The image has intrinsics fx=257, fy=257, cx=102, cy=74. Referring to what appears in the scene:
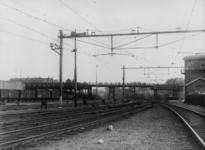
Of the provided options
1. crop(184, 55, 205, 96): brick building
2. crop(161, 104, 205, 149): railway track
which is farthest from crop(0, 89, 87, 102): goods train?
crop(161, 104, 205, 149): railway track

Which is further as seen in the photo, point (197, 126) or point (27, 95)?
point (27, 95)

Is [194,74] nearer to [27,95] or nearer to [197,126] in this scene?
[27,95]

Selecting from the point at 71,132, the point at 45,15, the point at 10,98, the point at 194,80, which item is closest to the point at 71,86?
the point at 10,98

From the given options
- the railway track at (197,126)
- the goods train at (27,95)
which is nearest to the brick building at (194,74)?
the goods train at (27,95)

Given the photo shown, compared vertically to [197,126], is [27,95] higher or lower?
higher

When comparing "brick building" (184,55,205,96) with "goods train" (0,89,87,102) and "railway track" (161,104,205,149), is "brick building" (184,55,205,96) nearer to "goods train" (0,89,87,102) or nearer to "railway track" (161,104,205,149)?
"goods train" (0,89,87,102)

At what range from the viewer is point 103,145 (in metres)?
9.78

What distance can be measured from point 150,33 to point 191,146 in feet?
38.3

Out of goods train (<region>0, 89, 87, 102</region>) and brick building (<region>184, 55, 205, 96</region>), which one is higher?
brick building (<region>184, 55, 205, 96</region>)

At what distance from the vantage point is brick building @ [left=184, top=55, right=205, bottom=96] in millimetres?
63281

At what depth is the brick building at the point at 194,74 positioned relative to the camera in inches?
2491

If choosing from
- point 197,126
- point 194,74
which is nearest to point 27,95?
point 194,74

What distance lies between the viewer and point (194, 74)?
67.1 meters

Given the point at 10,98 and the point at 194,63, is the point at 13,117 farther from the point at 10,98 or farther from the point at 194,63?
the point at 194,63
